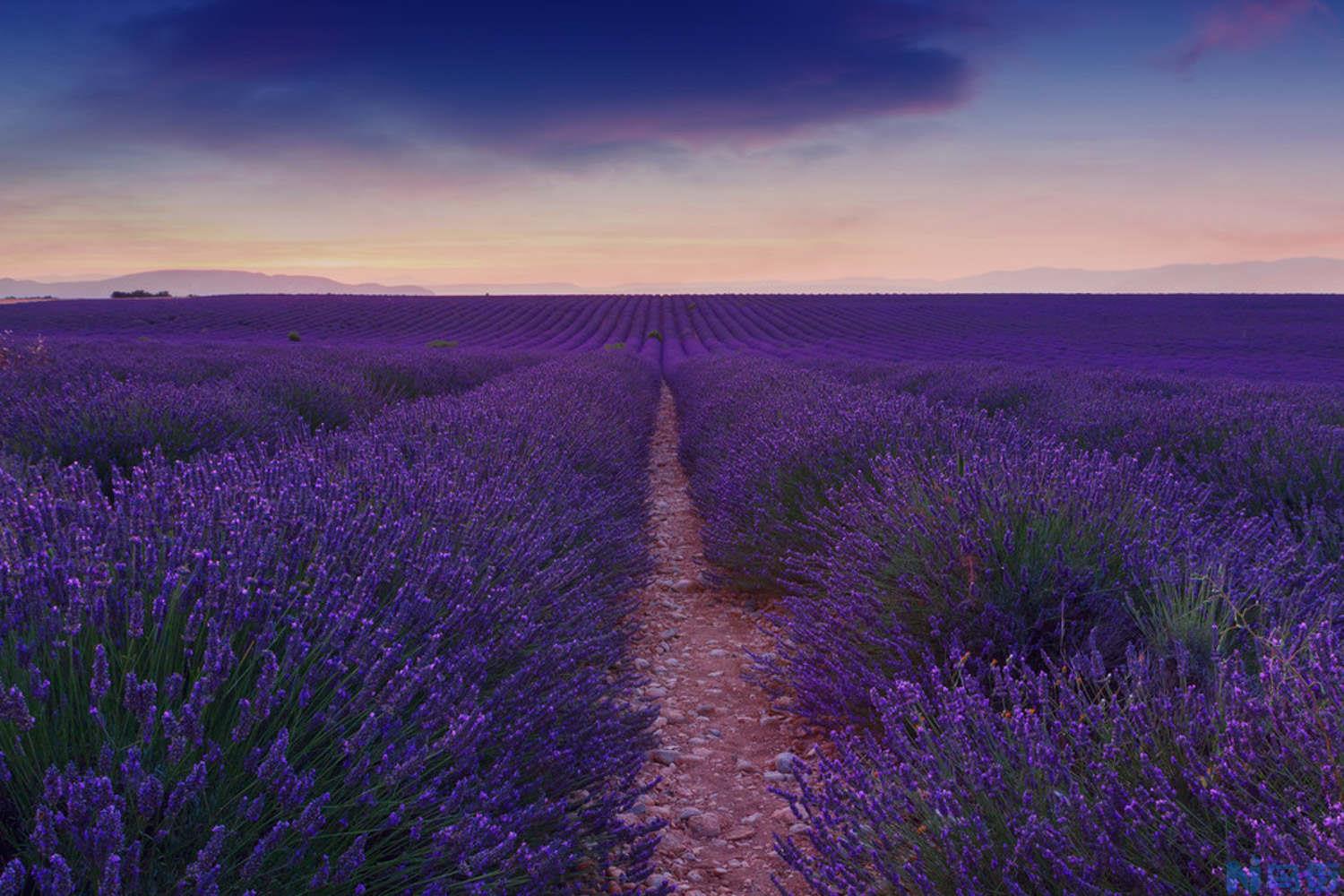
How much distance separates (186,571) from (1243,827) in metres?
2.12

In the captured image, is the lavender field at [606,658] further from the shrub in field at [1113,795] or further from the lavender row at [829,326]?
the lavender row at [829,326]

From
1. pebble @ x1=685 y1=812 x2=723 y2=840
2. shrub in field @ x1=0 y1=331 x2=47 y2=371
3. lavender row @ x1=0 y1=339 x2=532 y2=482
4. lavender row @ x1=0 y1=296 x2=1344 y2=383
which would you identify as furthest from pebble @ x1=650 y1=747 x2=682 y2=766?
lavender row @ x1=0 y1=296 x2=1344 y2=383

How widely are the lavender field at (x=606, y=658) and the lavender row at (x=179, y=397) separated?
46mm

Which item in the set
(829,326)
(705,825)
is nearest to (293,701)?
(705,825)

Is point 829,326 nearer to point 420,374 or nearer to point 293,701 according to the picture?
point 420,374

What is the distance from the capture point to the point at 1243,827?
4.40 feet

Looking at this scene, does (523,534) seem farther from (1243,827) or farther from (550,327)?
(550,327)

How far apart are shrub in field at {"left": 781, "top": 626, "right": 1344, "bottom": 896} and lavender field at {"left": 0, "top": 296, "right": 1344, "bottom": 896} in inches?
0.4

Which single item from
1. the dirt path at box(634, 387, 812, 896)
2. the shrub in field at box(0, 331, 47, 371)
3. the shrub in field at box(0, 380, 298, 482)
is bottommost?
the dirt path at box(634, 387, 812, 896)

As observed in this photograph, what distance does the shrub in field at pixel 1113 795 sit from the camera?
130cm

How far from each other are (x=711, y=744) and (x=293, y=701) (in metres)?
1.95

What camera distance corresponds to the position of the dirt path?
7.55 ft

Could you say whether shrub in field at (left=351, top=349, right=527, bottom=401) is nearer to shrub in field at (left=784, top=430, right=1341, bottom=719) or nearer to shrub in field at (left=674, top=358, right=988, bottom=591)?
shrub in field at (left=674, top=358, right=988, bottom=591)

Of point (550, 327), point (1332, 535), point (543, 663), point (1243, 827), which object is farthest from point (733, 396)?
point (550, 327)
